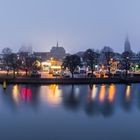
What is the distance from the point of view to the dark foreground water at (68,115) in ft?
39.2

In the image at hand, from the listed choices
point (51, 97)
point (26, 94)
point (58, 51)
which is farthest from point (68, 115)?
point (58, 51)

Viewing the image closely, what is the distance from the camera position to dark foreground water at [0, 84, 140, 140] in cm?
1196

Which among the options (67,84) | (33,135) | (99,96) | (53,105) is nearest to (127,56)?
(67,84)

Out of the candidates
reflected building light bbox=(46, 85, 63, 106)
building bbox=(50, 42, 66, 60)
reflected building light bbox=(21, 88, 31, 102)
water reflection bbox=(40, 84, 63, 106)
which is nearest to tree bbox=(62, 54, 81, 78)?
reflected building light bbox=(21, 88, 31, 102)

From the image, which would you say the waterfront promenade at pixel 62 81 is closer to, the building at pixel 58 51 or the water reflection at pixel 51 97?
the water reflection at pixel 51 97

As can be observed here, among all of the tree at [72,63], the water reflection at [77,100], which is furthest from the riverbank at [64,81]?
the tree at [72,63]

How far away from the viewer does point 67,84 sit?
28.4 meters

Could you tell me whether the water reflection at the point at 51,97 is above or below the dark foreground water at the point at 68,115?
above

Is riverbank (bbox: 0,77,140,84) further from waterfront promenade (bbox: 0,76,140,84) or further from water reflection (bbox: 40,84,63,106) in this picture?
water reflection (bbox: 40,84,63,106)

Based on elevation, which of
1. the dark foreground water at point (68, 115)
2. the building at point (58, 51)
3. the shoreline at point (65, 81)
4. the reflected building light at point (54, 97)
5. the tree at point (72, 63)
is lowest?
the dark foreground water at point (68, 115)

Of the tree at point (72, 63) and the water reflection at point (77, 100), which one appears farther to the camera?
the tree at point (72, 63)

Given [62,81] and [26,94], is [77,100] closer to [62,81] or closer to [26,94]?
[26,94]

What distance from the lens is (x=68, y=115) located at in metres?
15.5

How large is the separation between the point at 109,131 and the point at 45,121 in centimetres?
299
